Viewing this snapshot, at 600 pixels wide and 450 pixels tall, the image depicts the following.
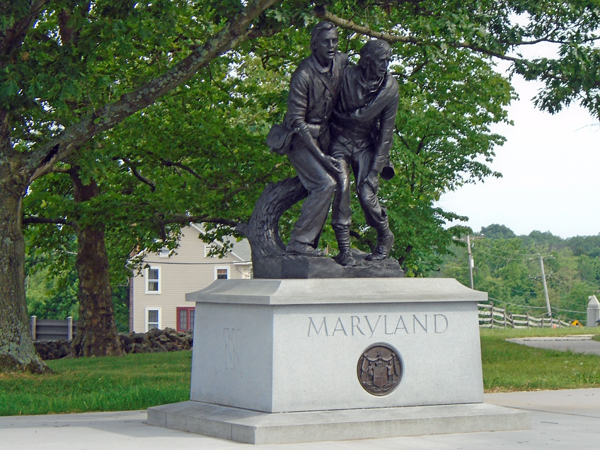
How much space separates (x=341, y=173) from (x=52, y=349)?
65.3 ft

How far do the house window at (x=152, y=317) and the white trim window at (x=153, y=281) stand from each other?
1.21 metres

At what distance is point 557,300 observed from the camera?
102812 millimetres

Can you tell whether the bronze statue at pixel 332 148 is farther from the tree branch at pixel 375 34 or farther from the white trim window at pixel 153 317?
the white trim window at pixel 153 317

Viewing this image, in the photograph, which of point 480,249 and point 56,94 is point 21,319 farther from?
point 480,249

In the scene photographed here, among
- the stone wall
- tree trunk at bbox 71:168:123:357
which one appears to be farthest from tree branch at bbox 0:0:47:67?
the stone wall

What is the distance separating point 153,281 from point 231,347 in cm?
4843

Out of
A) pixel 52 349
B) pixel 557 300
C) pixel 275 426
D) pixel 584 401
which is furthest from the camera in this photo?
pixel 557 300

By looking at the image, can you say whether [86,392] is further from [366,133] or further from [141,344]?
[141,344]

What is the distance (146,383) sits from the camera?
12.5 m

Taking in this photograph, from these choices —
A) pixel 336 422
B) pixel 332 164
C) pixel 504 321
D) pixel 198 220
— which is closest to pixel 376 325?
pixel 336 422

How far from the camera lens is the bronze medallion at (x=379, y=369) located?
25.0 ft

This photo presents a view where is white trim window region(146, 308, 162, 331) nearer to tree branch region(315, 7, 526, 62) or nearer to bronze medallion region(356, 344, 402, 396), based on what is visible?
tree branch region(315, 7, 526, 62)

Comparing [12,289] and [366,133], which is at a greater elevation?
[366,133]

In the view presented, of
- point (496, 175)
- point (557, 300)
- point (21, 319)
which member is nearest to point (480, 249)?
point (557, 300)
